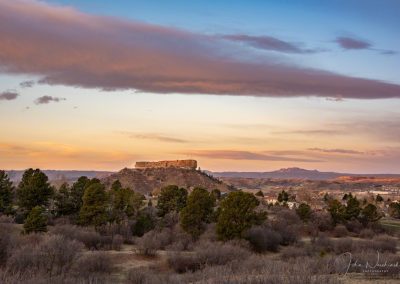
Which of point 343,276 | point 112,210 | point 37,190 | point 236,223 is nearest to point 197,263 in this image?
point 343,276

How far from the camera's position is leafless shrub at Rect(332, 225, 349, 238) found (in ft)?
190

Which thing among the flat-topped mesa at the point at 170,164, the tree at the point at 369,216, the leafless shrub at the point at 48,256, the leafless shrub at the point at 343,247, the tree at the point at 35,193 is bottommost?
the leafless shrub at the point at 343,247

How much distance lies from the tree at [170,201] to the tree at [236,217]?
15.4m

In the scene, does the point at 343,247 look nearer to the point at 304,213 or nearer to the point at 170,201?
the point at 304,213

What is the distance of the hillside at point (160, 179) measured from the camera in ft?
488

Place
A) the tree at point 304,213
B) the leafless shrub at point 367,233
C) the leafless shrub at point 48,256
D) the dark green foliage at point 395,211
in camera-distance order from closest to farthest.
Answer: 1. the leafless shrub at point 48,256
2. the leafless shrub at point 367,233
3. the tree at point 304,213
4. the dark green foliage at point 395,211

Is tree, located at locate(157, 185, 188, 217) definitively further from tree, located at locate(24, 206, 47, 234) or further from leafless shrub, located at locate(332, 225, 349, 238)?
tree, located at locate(24, 206, 47, 234)

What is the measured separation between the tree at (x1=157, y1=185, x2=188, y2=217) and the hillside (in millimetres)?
82883

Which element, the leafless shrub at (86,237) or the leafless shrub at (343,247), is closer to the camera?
the leafless shrub at (86,237)

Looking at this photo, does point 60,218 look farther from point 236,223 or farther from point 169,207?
point 236,223

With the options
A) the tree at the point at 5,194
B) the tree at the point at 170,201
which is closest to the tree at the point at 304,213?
the tree at the point at 170,201

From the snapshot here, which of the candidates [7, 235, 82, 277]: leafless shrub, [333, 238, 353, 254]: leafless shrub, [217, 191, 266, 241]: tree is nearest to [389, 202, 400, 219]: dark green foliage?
[333, 238, 353, 254]: leafless shrub

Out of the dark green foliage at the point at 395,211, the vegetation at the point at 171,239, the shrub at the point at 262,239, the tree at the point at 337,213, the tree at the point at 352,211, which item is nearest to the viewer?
the vegetation at the point at 171,239

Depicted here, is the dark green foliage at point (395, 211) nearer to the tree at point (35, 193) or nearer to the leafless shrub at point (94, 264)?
the tree at point (35, 193)
